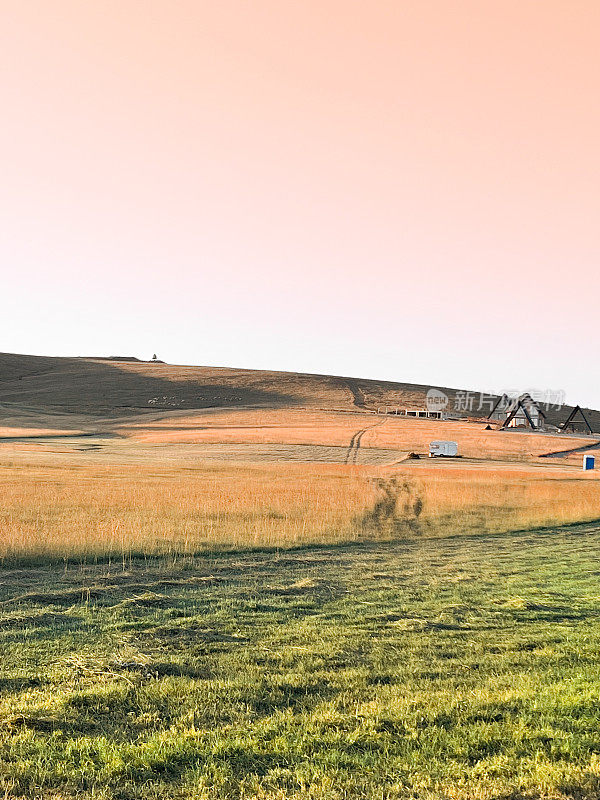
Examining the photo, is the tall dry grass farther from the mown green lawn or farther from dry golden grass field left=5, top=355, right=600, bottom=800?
the mown green lawn

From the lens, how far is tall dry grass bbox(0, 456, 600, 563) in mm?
24094

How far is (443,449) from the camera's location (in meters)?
73.8

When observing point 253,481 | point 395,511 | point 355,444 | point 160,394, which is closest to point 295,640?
point 395,511

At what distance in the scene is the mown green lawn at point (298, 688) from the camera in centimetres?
712

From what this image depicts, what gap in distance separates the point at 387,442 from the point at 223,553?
5999 centimetres

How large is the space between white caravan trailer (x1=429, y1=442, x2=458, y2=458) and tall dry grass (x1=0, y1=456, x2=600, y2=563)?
73.0 ft

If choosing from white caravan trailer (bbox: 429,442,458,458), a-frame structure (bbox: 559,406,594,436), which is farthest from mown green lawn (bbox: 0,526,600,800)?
a-frame structure (bbox: 559,406,594,436)

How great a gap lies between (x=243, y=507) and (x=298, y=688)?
21822mm

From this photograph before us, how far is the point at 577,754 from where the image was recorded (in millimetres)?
7461

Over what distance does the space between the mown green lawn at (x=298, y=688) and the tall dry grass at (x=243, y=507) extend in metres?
5.04

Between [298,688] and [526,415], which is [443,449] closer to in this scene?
[526,415]

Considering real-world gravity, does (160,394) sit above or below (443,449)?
above

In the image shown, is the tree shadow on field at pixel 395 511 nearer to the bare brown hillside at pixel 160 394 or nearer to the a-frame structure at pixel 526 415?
the bare brown hillside at pixel 160 394

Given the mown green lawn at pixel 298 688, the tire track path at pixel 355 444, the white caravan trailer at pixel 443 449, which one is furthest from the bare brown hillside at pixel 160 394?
the mown green lawn at pixel 298 688
